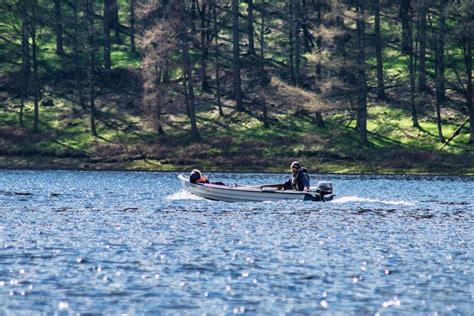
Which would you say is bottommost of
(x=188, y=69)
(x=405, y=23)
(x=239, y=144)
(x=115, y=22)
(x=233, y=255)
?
(x=233, y=255)

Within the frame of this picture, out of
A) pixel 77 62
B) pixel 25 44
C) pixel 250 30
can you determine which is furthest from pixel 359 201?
pixel 250 30

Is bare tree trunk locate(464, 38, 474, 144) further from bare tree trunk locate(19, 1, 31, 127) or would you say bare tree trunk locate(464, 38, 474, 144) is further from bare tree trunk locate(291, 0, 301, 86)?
bare tree trunk locate(19, 1, 31, 127)

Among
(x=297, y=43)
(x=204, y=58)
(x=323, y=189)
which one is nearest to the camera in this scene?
(x=323, y=189)

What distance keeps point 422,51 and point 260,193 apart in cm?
4265

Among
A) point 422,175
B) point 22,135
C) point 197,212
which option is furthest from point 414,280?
point 22,135

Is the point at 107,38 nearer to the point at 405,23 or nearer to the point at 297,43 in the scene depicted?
the point at 297,43

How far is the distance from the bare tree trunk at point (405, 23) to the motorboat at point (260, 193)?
42759 millimetres

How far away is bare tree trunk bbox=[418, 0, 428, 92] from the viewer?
89.1 m

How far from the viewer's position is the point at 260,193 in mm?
55844

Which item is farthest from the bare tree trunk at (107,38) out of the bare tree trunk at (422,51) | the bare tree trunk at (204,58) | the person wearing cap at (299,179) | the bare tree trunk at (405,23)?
the person wearing cap at (299,179)

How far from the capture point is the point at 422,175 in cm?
8156

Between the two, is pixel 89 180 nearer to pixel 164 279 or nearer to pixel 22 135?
pixel 22 135

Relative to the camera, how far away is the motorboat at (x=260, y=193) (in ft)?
180

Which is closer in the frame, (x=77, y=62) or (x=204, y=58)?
(x=77, y=62)
